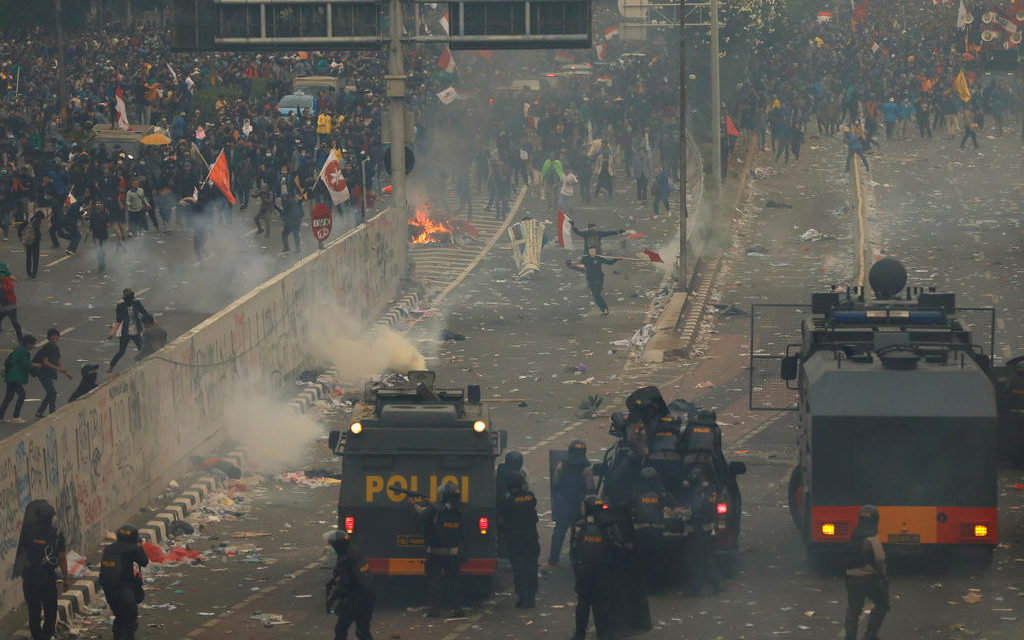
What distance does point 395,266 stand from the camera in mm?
41312

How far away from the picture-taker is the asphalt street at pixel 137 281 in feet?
114

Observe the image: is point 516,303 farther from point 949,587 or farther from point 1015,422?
point 949,587

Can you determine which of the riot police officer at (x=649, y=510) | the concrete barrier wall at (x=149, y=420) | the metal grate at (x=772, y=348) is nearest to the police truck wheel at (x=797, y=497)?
A: the riot police officer at (x=649, y=510)

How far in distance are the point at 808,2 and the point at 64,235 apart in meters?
42.8

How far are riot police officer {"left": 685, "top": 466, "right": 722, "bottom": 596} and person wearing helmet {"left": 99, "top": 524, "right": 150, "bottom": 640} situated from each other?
562cm

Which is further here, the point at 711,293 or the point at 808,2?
the point at 808,2

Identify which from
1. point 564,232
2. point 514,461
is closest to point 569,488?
point 514,461

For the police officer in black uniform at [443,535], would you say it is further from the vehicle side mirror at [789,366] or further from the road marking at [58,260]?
the road marking at [58,260]

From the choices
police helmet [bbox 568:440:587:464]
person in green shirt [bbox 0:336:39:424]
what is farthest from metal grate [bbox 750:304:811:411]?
person in green shirt [bbox 0:336:39:424]

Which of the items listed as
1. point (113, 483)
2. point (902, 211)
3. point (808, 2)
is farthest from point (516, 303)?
point (808, 2)

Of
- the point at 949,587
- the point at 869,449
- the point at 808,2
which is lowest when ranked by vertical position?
the point at 949,587

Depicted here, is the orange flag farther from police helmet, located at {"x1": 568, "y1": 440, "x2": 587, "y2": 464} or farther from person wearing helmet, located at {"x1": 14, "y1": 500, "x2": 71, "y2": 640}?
person wearing helmet, located at {"x1": 14, "y1": 500, "x2": 71, "y2": 640}

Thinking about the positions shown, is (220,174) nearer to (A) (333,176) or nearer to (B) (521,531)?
(A) (333,176)

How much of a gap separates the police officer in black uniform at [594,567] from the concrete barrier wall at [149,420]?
5.67 metres
